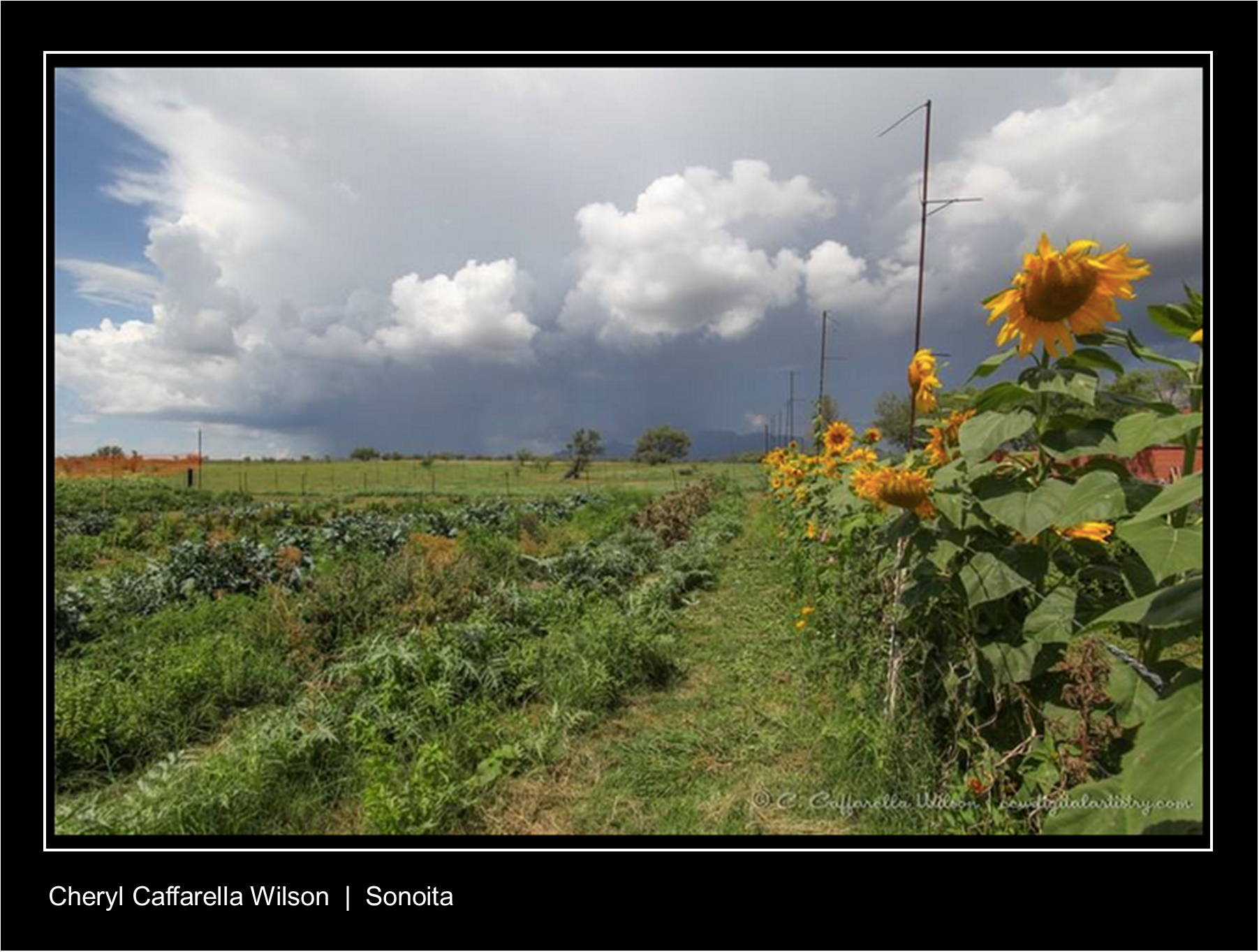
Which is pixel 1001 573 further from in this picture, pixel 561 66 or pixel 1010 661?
pixel 561 66

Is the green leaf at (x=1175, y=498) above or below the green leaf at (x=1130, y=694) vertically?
above

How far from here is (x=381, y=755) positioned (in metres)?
3.08

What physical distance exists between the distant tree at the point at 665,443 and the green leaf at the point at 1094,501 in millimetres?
97500

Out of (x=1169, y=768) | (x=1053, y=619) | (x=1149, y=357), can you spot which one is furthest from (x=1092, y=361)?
(x=1169, y=768)

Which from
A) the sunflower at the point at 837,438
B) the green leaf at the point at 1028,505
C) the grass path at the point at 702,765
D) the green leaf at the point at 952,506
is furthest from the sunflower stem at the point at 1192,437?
the sunflower at the point at 837,438

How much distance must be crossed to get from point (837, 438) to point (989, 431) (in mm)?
3429

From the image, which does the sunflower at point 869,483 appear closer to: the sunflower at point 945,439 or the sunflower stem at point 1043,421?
the sunflower at point 945,439

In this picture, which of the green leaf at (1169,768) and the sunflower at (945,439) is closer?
the green leaf at (1169,768)

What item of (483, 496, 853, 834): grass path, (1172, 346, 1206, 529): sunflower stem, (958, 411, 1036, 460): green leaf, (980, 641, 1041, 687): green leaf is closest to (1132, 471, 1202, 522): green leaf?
(1172, 346, 1206, 529): sunflower stem

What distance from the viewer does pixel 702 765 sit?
314 cm

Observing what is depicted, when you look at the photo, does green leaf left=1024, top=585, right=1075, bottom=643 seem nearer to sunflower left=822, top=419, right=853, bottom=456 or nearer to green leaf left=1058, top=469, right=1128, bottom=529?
green leaf left=1058, top=469, right=1128, bottom=529

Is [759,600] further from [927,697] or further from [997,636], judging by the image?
[997,636]

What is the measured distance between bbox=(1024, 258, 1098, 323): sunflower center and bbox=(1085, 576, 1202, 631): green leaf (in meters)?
0.95

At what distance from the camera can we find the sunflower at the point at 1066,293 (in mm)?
1762
